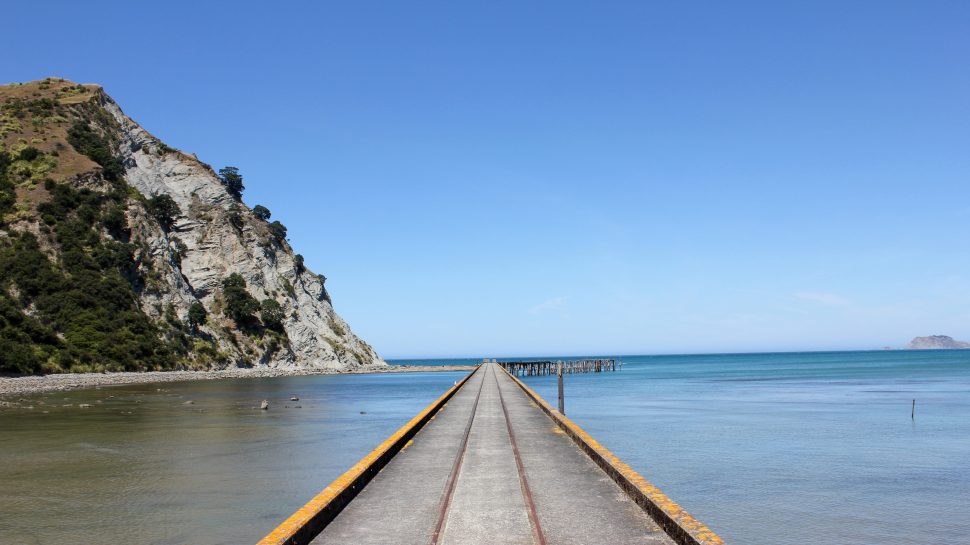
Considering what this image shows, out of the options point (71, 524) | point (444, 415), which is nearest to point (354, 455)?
point (444, 415)

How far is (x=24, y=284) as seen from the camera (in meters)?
64.6

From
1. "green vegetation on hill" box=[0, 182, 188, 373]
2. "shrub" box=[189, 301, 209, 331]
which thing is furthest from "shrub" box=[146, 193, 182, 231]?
"shrub" box=[189, 301, 209, 331]

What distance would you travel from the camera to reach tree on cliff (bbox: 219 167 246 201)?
116 m

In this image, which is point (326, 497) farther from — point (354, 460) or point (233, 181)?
point (233, 181)

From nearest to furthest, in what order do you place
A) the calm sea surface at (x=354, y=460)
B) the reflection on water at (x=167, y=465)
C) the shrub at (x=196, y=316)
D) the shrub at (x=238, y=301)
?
the reflection on water at (x=167, y=465) → the calm sea surface at (x=354, y=460) → the shrub at (x=196, y=316) → the shrub at (x=238, y=301)

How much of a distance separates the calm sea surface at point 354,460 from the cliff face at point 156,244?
3313 cm

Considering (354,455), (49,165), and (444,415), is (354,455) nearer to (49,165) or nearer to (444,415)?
(444,415)

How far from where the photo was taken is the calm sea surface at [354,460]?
1558 cm

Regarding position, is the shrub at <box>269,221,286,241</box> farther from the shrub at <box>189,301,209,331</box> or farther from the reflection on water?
the reflection on water

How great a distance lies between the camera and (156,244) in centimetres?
8706

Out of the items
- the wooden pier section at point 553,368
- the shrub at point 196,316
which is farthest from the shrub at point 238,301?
the wooden pier section at point 553,368

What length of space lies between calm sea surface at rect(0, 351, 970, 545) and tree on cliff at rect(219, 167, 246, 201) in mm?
74984

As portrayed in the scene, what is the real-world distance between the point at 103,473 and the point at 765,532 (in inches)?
707

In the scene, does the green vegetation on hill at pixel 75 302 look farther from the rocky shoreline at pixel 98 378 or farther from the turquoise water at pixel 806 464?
the turquoise water at pixel 806 464
